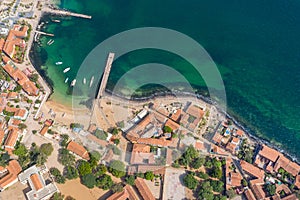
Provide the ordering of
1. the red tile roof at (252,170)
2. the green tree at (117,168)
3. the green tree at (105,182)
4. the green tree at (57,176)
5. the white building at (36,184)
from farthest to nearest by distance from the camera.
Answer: the red tile roof at (252,170) < the green tree at (117,168) < the green tree at (57,176) < the green tree at (105,182) < the white building at (36,184)

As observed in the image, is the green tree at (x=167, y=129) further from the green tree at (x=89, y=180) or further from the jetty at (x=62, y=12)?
the jetty at (x=62, y=12)

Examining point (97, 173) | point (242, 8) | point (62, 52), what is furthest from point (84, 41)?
point (242, 8)

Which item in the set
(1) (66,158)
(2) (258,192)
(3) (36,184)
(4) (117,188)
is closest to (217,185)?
(2) (258,192)

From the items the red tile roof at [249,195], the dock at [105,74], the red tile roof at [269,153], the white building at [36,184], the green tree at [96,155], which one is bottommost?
the white building at [36,184]

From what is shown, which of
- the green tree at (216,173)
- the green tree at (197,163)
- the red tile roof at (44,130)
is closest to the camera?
the green tree at (216,173)

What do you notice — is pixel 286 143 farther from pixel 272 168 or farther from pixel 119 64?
pixel 119 64

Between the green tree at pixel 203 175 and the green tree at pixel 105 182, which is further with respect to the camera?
the green tree at pixel 203 175

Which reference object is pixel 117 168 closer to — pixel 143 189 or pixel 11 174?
pixel 143 189

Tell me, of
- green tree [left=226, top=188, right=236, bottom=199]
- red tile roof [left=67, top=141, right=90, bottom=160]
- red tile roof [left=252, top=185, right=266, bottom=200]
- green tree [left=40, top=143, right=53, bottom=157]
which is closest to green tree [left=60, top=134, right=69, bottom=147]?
red tile roof [left=67, top=141, right=90, bottom=160]

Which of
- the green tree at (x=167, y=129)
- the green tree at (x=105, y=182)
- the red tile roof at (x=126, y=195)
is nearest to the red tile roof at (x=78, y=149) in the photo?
the green tree at (x=105, y=182)
